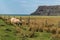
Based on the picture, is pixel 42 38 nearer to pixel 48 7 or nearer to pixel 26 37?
pixel 26 37

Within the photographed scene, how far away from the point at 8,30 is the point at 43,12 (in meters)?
138

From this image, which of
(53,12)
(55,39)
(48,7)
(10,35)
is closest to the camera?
(55,39)

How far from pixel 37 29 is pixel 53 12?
128128 mm

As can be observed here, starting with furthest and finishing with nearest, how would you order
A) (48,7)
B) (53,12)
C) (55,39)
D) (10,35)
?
(48,7)
(53,12)
(10,35)
(55,39)

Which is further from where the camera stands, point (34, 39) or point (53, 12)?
point (53, 12)

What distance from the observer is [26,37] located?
Answer: 17.8m

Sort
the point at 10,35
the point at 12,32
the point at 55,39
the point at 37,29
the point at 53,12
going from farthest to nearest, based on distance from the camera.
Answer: the point at 53,12, the point at 37,29, the point at 12,32, the point at 10,35, the point at 55,39

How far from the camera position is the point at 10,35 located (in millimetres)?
18219

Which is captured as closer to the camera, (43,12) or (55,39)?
(55,39)

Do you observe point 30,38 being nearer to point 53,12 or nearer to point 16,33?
point 16,33

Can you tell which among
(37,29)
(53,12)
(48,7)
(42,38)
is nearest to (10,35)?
(42,38)

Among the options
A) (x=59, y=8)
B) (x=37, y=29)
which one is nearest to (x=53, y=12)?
(x=59, y=8)

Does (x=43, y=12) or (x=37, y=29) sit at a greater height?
(x=37, y=29)

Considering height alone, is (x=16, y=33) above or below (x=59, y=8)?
above
